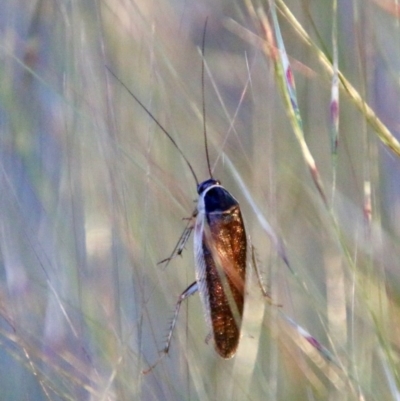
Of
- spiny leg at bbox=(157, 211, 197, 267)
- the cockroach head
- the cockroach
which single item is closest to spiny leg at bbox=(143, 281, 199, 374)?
the cockroach

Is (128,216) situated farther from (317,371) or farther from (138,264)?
(317,371)

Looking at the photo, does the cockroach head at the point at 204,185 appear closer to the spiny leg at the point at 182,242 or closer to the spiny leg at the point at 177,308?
the spiny leg at the point at 182,242

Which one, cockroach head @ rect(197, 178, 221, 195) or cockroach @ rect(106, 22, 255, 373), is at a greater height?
cockroach head @ rect(197, 178, 221, 195)

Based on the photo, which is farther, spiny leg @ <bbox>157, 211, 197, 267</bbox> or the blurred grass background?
spiny leg @ <bbox>157, 211, 197, 267</bbox>

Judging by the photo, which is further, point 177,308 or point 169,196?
point 177,308

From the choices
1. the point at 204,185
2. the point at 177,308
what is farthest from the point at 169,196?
the point at 177,308

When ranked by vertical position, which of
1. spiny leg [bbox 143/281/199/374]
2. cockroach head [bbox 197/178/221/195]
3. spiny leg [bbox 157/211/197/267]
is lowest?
spiny leg [bbox 143/281/199/374]

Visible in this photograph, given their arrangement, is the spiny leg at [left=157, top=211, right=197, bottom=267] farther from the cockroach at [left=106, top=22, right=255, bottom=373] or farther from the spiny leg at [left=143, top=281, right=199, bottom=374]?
the spiny leg at [left=143, top=281, right=199, bottom=374]

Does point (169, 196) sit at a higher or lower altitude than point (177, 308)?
higher

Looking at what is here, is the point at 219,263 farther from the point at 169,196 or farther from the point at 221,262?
the point at 169,196
